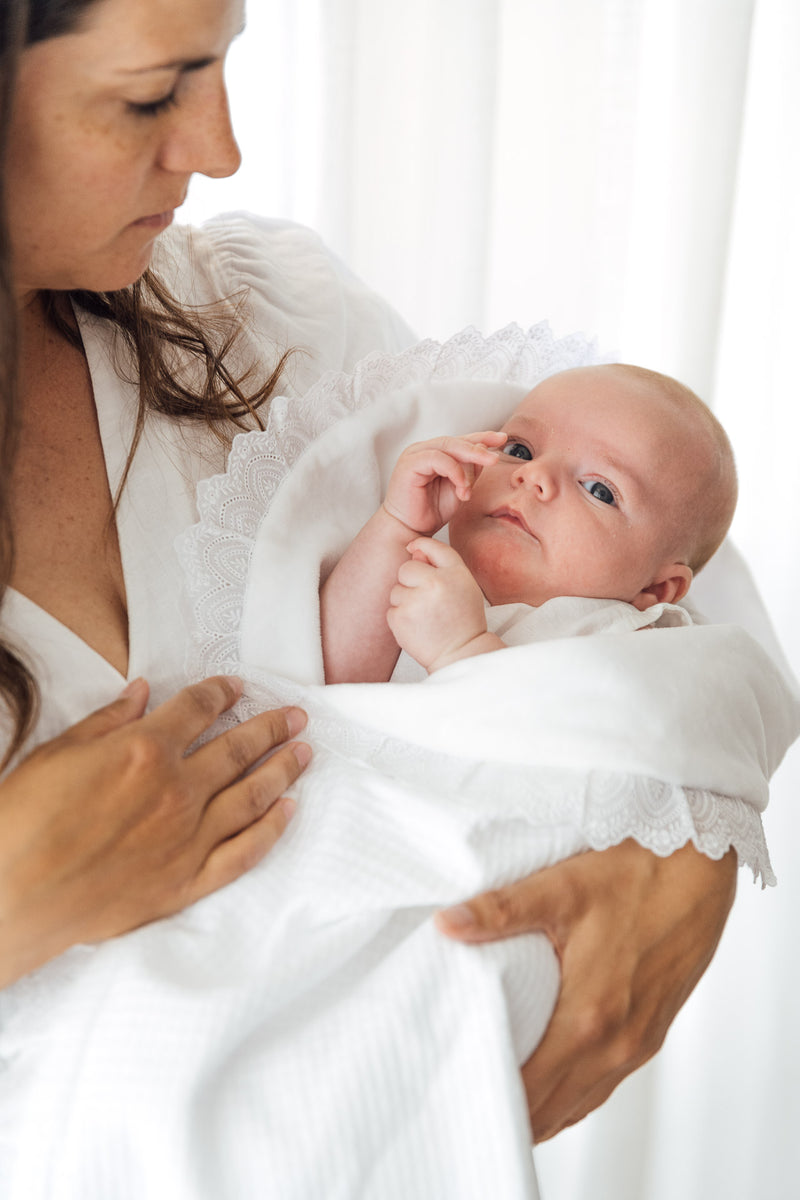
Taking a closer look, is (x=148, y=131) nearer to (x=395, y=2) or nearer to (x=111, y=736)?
(x=111, y=736)

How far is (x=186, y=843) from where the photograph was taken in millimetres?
835

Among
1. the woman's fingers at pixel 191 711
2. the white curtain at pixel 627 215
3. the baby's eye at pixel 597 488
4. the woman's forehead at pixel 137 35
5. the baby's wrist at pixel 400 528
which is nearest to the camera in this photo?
the woman's forehead at pixel 137 35

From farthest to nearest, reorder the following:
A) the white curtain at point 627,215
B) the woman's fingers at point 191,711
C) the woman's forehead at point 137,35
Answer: the white curtain at point 627,215 → the woman's fingers at point 191,711 → the woman's forehead at point 137,35

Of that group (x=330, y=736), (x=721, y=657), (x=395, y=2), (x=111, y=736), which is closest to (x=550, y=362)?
(x=721, y=657)

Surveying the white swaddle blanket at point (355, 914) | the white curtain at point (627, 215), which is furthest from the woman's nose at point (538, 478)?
the white curtain at point (627, 215)

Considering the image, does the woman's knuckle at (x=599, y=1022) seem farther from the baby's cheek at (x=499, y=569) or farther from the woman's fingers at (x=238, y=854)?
the baby's cheek at (x=499, y=569)

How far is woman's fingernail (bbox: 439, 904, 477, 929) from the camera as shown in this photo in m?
0.79

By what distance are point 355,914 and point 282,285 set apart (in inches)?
30.8

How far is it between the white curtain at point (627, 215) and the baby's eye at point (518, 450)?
30.9 inches

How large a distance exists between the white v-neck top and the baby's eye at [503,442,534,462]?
22 cm

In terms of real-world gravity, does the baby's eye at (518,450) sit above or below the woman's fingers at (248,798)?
above

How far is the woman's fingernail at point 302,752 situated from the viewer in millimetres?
930

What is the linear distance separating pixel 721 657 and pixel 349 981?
1.51 feet

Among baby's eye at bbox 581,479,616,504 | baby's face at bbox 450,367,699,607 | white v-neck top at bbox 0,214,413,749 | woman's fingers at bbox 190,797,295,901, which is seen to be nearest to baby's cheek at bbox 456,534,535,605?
baby's face at bbox 450,367,699,607
